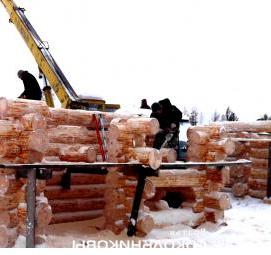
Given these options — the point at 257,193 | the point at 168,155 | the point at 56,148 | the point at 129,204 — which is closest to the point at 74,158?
the point at 56,148

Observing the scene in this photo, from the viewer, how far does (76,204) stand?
9281 mm

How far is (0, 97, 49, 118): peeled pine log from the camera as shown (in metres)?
7.00

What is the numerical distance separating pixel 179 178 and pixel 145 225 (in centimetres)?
181

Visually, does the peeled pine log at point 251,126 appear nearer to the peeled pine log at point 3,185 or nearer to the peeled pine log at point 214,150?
the peeled pine log at point 214,150

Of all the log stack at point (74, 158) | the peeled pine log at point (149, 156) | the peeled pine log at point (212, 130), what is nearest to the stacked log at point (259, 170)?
the peeled pine log at point (212, 130)

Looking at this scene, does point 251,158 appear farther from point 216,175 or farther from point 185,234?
point 185,234

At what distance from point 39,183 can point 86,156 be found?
1.08 meters

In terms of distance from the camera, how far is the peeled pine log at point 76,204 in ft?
29.4

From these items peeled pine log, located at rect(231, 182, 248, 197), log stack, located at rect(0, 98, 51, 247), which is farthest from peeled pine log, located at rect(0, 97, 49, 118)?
peeled pine log, located at rect(231, 182, 248, 197)

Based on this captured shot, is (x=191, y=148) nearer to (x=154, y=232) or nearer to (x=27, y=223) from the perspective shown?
(x=154, y=232)

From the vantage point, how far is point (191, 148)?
1050cm

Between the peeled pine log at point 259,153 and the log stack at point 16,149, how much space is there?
8603mm

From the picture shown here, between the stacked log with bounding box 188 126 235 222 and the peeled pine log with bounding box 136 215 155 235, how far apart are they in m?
1.86

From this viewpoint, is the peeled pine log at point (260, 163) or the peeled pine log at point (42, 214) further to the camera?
the peeled pine log at point (260, 163)
